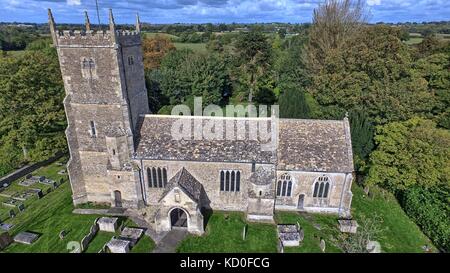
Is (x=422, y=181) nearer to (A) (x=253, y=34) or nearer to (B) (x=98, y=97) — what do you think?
(B) (x=98, y=97)

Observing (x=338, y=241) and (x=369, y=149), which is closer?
Result: (x=338, y=241)

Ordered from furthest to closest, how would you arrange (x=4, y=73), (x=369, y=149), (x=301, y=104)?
(x=301, y=104) → (x=4, y=73) → (x=369, y=149)

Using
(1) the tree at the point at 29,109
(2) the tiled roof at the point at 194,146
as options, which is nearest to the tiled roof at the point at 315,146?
(2) the tiled roof at the point at 194,146

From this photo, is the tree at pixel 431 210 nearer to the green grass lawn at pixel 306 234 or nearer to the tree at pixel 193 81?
the green grass lawn at pixel 306 234

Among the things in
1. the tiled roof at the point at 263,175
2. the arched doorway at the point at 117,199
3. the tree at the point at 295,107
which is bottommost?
the arched doorway at the point at 117,199

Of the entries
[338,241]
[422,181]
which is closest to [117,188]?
[338,241]

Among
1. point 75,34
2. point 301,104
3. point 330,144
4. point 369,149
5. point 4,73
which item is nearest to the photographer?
point 75,34
